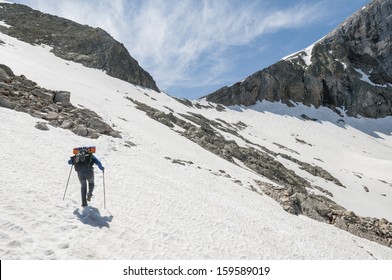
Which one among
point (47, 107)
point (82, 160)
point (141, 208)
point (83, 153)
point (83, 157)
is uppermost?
point (47, 107)

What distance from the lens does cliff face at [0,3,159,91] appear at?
74562 millimetres

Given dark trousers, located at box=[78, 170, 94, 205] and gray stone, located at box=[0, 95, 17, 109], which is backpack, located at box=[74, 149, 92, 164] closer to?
dark trousers, located at box=[78, 170, 94, 205]

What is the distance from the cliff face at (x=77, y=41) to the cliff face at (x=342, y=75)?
139 feet

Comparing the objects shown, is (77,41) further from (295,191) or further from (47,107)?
(295,191)

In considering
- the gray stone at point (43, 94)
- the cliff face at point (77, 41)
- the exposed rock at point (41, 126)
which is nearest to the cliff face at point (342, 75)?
the cliff face at point (77, 41)

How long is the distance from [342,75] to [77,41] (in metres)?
98.8

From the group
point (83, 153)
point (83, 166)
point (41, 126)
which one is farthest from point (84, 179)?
point (41, 126)

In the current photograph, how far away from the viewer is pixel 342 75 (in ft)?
415

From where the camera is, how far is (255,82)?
118750 mm

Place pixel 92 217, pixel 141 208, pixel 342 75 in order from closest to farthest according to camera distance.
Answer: pixel 92 217
pixel 141 208
pixel 342 75

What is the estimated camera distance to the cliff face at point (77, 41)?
74.6 metres

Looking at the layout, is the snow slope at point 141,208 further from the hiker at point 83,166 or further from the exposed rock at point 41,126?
the hiker at point 83,166

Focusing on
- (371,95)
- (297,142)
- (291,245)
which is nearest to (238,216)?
(291,245)
